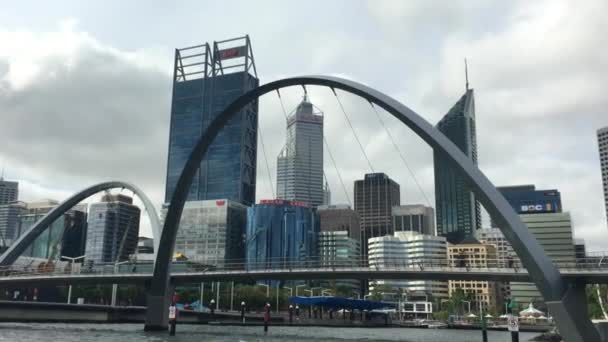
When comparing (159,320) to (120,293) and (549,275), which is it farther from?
(120,293)

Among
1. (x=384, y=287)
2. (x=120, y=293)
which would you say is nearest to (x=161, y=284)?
(x=120, y=293)

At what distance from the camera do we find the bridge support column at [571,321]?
35.5 m

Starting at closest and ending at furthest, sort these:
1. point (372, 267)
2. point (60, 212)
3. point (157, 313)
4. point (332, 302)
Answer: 1. point (157, 313)
2. point (372, 267)
3. point (60, 212)
4. point (332, 302)

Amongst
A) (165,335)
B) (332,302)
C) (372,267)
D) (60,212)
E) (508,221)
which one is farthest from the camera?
(332,302)

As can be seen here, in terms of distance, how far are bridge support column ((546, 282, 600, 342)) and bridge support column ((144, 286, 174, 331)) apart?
36.3 m

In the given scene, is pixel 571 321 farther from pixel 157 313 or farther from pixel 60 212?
pixel 60 212

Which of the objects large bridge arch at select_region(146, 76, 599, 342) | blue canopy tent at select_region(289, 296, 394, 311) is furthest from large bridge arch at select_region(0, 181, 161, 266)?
blue canopy tent at select_region(289, 296, 394, 311)

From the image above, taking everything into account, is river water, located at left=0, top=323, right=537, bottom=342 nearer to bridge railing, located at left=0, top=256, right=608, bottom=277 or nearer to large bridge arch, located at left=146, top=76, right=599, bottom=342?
bridge railing, located at left=0, top=256, right=608, bottom=277

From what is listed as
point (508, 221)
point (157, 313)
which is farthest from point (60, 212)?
point (508, 221)

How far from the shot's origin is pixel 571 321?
3550 cm

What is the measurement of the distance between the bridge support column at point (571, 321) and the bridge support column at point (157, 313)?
36300mm

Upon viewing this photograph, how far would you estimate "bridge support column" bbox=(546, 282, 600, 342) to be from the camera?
3550 cm

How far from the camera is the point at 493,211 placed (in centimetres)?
3662

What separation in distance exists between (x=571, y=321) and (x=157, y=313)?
124 feet
